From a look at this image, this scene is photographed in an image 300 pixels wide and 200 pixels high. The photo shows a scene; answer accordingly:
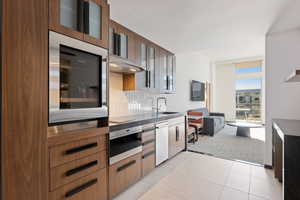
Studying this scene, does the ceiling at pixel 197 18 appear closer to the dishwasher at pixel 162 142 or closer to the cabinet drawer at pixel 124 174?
the dishwasher at pixel 162 142

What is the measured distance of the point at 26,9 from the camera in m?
1.12

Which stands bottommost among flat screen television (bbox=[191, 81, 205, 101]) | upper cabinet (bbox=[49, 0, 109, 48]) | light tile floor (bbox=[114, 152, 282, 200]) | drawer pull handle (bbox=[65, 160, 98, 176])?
light tile floor (bbox=[114, 152, 282, 200])

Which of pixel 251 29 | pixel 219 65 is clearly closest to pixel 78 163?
pixel 251 29

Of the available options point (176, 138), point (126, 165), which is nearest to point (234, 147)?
point (176, 138)

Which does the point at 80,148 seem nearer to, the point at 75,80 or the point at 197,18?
the point at 75,80

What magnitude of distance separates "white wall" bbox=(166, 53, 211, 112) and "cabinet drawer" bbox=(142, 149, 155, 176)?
194 centimetres

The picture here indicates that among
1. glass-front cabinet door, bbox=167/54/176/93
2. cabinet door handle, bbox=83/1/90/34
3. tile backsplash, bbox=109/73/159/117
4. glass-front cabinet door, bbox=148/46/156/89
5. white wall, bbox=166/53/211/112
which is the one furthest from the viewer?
white wall, bbox=166/53/211/112

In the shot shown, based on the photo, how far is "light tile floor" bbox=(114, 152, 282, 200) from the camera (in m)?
1.97

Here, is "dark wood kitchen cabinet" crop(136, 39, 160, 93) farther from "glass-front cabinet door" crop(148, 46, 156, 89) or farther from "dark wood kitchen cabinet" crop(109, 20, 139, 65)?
"dark wood kitchen cabinet" crop(109, 20, 139, 65)

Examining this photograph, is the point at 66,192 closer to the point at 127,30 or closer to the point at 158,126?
the point at 158,126

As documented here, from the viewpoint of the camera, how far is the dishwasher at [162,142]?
2.71 meters

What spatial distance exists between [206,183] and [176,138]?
44.7 inches

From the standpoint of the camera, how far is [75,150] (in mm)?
1438

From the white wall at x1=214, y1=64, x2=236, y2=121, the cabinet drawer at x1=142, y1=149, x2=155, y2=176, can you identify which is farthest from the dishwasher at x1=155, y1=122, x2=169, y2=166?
the white wall at x1=214, y1=64, x2=236, y2=121
